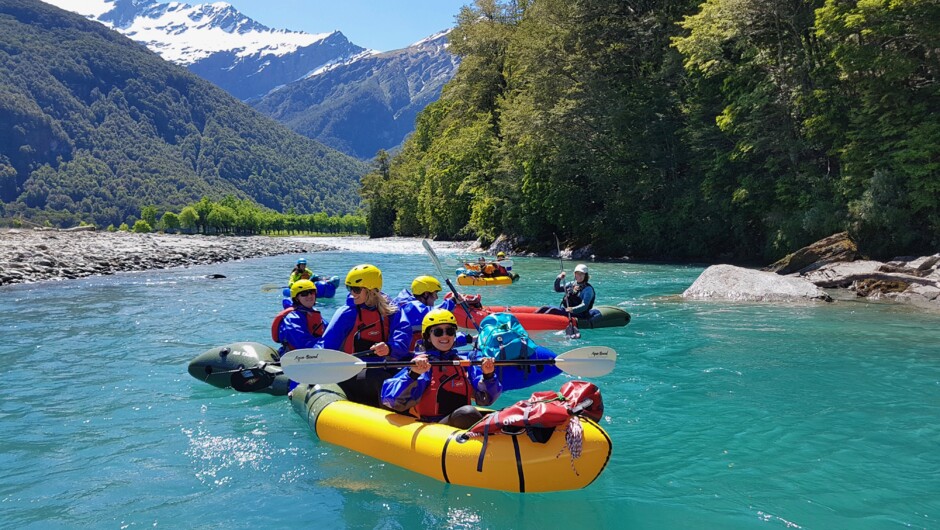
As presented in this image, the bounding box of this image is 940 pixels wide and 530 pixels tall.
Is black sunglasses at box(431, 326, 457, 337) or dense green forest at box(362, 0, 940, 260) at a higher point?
dense green forest at box(362, 0, 940, 260)

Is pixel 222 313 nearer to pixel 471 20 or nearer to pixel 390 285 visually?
pixel 390 285

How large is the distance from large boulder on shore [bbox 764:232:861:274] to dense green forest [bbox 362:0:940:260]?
0.65m

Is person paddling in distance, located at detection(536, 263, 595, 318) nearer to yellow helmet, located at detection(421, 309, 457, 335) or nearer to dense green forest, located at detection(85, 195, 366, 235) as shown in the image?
yellow helmet, located at detection(421, 309, 457, 335)

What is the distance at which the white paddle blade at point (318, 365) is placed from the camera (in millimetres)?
5559

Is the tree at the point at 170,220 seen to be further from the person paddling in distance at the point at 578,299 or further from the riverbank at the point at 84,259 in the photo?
the person paddling in distance at the point at 578,299

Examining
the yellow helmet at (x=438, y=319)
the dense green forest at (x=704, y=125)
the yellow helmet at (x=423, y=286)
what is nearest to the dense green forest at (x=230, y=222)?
the dense green forest at (x=704, y=125)

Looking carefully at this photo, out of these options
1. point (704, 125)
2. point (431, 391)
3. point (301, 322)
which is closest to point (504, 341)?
point (431, 391)

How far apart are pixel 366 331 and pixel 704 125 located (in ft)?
68.7

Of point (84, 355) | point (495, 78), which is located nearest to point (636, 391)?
point (84, 355)

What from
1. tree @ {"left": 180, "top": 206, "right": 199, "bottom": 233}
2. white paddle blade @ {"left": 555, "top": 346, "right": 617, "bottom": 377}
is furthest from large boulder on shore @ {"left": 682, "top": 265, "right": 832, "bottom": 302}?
tree @ {"left": 180, "top": 206, "right": 199, "bottom": 233}

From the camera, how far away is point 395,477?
523 centimetres

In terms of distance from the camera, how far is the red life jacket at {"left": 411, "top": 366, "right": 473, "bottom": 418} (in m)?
5.52

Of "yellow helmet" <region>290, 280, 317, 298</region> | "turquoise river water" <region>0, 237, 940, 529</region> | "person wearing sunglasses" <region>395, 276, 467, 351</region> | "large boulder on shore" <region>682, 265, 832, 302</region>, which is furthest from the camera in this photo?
"large boulder on shore" <region>682, 265, 832, 302</region>

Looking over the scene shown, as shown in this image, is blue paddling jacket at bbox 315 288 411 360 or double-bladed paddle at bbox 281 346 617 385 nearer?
double-bladed paddle at bbox 281 346 617 385
